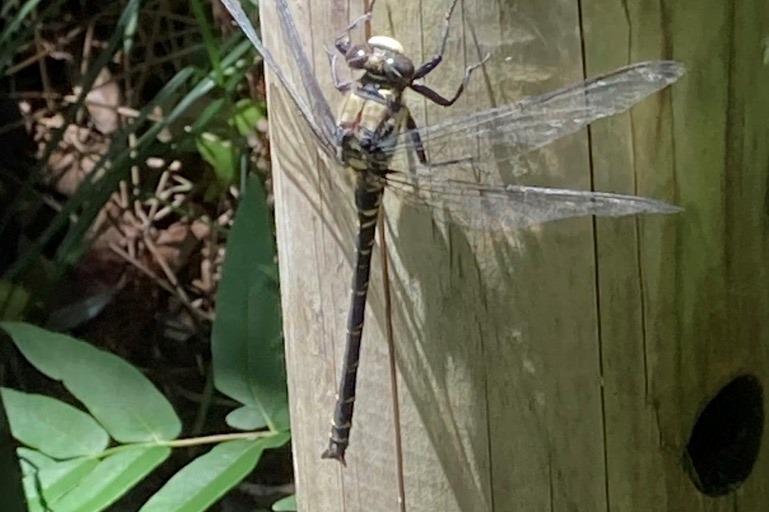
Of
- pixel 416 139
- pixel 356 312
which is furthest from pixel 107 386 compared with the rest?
pixel 416 139

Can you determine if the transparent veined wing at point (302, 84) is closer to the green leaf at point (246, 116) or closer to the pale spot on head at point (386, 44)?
the pale spot on head at point (386, 44)

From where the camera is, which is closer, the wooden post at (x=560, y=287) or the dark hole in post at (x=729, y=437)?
the wooden post at (x=560, y=287)

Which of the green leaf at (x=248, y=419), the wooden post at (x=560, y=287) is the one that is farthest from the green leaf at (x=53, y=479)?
the wooden post at (x=560, y=287)

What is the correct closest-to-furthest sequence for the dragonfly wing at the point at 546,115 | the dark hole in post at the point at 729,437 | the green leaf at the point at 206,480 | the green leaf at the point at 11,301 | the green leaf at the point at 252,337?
the dragonfly wing at the point at 546,115 → the dark hole in post at the point at 729,437 → the green leaf at the point at 206,480 → the green leaf at the point at 252,337 → the green leaf at the point at 11,301

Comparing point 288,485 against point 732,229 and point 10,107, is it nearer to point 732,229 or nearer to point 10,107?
point 10,107

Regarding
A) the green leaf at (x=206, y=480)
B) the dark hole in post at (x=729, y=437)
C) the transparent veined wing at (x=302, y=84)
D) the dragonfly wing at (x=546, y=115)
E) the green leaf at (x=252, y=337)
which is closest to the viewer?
the dragonfly wing at (x=546, y=115)

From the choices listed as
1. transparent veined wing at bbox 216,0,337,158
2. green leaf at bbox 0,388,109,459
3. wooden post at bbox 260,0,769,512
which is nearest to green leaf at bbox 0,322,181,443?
green leaf at bbox 0,388,109,459

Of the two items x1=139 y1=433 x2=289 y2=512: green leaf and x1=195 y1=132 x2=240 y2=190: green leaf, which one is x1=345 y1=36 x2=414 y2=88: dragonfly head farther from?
x1=195 y1=132 x2=240 y2=190: green leaf
